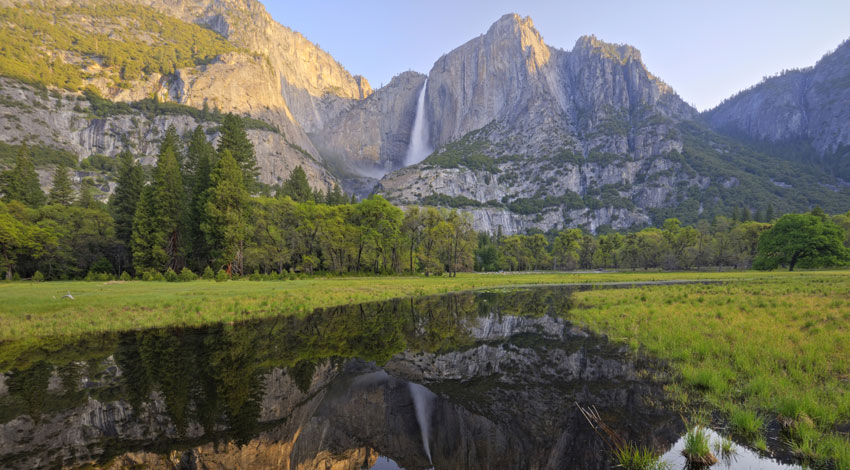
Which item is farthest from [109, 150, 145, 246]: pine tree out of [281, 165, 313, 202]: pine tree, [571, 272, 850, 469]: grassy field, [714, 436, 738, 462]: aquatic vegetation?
[714, 436, 738, 462]: aquatic vegetation

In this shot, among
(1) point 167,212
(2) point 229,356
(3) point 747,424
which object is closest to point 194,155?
(1) point 167,212

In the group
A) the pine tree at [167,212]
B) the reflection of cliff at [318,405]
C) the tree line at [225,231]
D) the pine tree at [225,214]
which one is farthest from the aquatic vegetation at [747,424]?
the pine tree at [167,212]

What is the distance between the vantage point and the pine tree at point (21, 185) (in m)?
61.8

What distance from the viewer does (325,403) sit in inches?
349

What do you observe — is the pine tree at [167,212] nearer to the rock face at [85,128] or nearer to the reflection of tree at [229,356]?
the reflection of tree at [229,356]

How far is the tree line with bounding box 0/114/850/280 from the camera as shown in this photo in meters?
46.9

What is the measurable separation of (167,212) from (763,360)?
200 feet

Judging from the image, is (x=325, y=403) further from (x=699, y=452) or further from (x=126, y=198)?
(x=126, y=198)

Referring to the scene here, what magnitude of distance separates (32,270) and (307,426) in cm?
7194

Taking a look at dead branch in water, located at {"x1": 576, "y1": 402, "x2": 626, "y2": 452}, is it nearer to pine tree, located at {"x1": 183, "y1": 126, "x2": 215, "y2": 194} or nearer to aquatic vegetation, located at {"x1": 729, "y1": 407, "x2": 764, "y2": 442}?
aquatic vegetation, located at {"x1": 729, "y1": 407, "x2": 764, "y2": 442}

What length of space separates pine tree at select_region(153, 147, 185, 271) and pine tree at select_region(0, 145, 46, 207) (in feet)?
129

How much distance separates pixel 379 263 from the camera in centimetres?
7188

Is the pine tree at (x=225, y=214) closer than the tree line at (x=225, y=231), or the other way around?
the pine tree at (x=225, y=214)

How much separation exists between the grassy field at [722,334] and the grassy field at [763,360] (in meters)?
0.03
